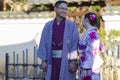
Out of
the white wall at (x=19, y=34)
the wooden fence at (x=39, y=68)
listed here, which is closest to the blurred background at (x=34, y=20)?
the white wall at (x=19, y=34)

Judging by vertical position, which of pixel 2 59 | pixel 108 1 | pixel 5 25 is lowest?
pixel 2 59

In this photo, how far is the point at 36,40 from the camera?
1249 cm

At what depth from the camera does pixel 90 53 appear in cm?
524

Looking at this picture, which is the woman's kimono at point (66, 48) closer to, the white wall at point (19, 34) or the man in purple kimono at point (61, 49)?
the man in purple kimono at point (61, 49)

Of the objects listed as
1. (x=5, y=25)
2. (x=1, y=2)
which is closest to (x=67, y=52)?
(x=5, y=25)

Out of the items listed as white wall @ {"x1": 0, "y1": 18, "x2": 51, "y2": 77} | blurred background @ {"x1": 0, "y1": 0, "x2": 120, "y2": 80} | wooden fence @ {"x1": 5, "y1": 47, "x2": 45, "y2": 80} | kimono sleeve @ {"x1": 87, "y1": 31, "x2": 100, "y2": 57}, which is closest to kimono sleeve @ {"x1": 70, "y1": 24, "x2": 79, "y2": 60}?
kimono sleeve @ {"x1": 87, "y1": 31, "x2": 100, "y2": 57}

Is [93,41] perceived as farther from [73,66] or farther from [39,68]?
[39,68]

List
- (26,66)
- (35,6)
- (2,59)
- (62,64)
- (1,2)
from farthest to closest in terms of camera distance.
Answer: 1. (1,2)
2. (35,6)
3. (2,59)
4. (26,66)
5. (62,64)

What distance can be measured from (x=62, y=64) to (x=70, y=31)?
1.46 feet

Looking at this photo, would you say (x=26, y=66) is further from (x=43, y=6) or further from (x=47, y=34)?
(x=43, y=6)

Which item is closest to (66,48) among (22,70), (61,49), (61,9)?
(61,49)

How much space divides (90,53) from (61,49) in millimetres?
415

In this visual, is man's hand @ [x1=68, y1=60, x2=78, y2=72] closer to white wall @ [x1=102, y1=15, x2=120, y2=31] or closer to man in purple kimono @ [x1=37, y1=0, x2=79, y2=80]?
man in purple kimono @ [x1=37, y1=0, x2=79, y2=80]

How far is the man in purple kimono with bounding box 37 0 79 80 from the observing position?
543cm
